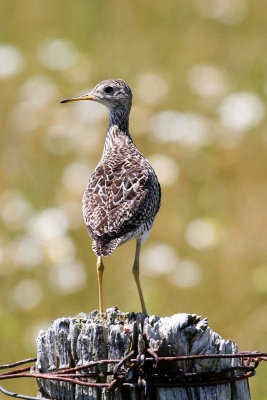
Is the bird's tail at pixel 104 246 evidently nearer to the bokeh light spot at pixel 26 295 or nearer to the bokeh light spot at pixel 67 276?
the bokeh light spot at pixel 67 276

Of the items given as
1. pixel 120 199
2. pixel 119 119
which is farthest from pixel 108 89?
pixel 120 199

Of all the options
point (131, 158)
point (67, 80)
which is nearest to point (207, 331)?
point (131, 158)

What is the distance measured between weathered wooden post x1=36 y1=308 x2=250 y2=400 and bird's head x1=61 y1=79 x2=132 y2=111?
4.51 m

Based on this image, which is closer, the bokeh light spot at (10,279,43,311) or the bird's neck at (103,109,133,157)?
the bird's neck at (103,109,133,157)

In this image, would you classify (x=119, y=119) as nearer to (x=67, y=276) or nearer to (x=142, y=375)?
(x=67, y=276)

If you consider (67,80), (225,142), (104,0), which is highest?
(104,0)

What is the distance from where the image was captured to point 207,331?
467cm

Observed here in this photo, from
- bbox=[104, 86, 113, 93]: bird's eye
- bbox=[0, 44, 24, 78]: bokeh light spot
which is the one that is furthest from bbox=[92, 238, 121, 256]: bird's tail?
bbox=[0, 44, 24, 78]: bokeh light spot

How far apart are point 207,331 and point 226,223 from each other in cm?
764

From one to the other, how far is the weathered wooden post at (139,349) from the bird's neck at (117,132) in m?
4.00

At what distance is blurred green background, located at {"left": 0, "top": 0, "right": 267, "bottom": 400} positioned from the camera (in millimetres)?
11398

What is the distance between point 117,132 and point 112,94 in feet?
1.35

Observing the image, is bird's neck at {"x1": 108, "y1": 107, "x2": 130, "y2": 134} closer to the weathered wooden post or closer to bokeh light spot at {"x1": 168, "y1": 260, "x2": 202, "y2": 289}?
bokeh light spot at {"x1": 168, "y1": 260, "x2": 202, "y2": 289}

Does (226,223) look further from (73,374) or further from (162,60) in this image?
(73,374)
